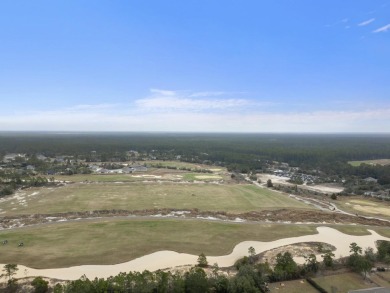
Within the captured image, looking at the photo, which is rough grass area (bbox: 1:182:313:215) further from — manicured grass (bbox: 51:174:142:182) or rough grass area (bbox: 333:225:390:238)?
rough grass area (bbox: 333:225:390:238)

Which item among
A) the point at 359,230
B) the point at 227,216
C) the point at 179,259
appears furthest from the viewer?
the point at 227,216

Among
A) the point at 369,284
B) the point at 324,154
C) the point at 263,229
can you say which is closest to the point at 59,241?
the point at 263,229

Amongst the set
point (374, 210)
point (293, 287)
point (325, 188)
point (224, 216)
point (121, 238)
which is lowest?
point (325, 188)

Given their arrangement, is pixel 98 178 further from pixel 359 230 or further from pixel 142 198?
pixel 359 230

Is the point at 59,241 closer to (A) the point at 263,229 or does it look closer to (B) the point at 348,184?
(A) the point at 263,229

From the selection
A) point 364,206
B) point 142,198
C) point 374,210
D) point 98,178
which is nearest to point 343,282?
point 374,210

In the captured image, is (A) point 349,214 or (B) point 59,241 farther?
(A) point 349,214
